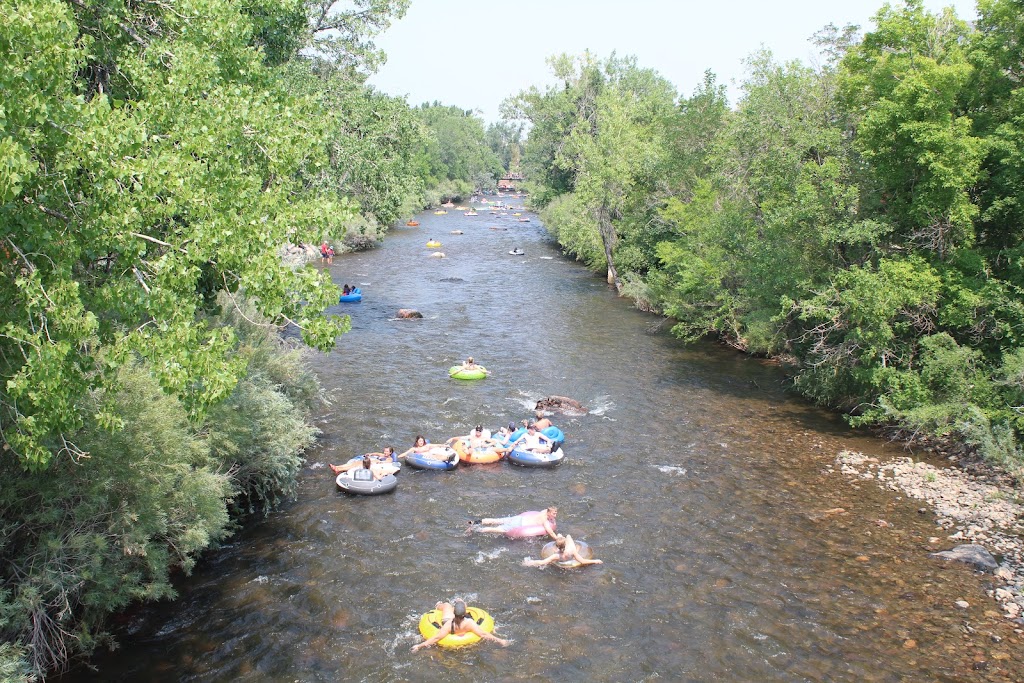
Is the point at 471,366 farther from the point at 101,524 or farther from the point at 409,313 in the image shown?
the point at 101,524

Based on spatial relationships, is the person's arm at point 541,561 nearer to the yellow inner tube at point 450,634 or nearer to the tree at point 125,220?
the yellow inner tube at point 450,634

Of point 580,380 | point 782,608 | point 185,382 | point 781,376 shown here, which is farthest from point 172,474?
point 781,376

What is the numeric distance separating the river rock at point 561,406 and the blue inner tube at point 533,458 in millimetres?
3346

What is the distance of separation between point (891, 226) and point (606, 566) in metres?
11.2

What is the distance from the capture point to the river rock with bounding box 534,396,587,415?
20.9m

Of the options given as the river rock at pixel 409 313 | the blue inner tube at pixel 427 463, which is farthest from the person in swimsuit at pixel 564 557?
the river rock at pixel 409 313

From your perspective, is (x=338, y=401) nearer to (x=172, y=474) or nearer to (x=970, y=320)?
(x=172, y=474)

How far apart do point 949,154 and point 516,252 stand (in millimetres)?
35020

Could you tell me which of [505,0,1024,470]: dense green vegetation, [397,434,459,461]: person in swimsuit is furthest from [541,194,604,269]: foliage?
[397,434,459,461]: person in swimsuit

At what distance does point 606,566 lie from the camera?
43.9 ft

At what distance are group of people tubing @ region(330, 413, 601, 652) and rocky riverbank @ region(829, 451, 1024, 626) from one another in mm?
6416

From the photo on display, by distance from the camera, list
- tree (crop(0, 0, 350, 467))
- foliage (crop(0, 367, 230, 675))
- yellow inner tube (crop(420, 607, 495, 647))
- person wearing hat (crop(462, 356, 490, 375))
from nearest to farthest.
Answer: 1. tree (crop(0, 0, 350, 467))
2. foliage (crop(0, 367, 230, 675))
3. yellow inner tube (crop(420, 607, 495, 647))
4. person wearing hat (crop(462, 356, 490, 375))

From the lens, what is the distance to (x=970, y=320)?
17.2 m

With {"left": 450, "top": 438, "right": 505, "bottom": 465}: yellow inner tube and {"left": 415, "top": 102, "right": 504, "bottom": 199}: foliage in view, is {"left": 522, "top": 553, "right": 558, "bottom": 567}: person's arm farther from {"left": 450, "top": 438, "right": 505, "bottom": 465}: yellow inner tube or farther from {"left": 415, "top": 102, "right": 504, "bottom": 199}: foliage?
{"left": 415, "top": 102, "right": 504, "bottom": 199}: foliage
